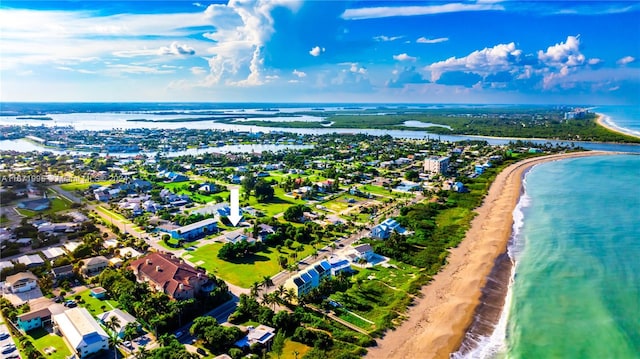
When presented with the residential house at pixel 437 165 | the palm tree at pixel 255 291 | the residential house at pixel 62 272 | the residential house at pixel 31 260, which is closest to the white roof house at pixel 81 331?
the residential house at pixel 62 272

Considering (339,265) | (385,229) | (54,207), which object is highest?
(54,207)

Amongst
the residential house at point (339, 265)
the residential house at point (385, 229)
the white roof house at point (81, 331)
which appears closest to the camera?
the white roof house at point (81, 331)

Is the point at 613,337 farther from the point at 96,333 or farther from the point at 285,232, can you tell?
the point at 96,333

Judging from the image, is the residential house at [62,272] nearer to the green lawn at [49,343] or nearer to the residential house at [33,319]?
the residential house at [33,319]

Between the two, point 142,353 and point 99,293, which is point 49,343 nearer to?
point 99,293

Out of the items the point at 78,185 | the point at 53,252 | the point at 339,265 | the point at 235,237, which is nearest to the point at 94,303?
the point at 53,252

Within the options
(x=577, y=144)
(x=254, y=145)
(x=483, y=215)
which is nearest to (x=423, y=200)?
(x=483, y=215)
